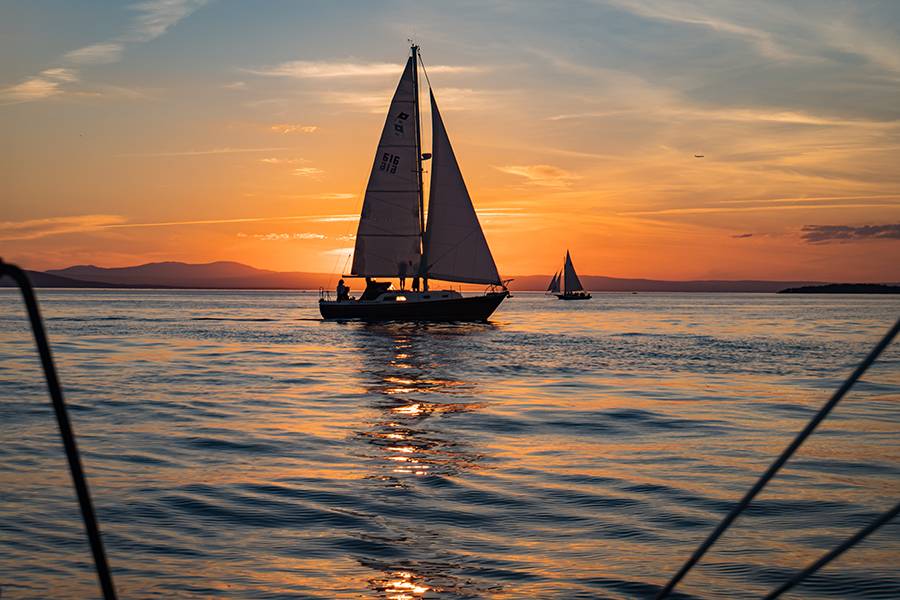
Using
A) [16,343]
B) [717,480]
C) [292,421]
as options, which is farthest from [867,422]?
[16,343]

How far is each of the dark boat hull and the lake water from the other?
31.7 m

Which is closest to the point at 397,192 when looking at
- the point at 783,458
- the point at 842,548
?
the point at 783,458

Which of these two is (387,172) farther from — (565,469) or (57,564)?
(57,564)

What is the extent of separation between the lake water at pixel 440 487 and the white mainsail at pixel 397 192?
112 feet

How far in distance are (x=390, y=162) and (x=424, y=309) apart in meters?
11.7

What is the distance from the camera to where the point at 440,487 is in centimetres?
1245

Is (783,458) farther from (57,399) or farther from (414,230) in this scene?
(414,230)

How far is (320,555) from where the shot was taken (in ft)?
29.9

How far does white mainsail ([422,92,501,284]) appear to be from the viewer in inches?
2478

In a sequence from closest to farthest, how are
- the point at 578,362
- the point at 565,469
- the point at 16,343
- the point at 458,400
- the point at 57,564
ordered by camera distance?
1. the point at 57,564
2. the point at 565,469
3. the point at 458,400
4. the point at 578,362
5. the point at 16,343

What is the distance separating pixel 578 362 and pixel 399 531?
3059 centimetres

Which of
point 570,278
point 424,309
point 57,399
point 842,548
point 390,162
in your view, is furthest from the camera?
point 570,278

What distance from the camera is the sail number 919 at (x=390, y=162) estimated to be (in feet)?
209

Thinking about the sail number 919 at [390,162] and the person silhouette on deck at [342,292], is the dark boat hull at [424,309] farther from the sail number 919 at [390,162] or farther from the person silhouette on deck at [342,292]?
the sail number 919 at [390,162]
